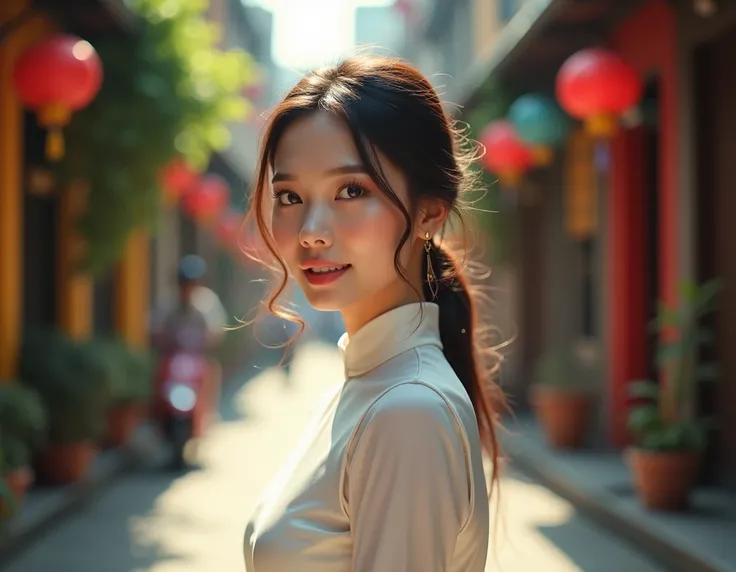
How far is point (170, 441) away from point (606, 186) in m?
5.20

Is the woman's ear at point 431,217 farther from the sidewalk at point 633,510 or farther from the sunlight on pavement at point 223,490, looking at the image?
the sidewalk at point 633,510

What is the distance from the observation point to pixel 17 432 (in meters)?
6.68

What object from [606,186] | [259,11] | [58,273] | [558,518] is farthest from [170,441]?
[259,11]

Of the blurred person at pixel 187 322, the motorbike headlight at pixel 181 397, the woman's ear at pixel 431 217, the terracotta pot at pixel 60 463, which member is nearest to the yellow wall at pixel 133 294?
the blurred person at pixel 187 322

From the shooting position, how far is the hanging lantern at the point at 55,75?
721 centimetres

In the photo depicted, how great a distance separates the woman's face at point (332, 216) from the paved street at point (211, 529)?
300 centimetres

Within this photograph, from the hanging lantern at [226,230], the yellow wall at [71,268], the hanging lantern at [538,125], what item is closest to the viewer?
the yellow wall at [71,268]

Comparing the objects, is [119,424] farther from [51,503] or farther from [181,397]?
[51,503]

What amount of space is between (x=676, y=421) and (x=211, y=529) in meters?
3.45

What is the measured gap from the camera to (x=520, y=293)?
15.0 metres

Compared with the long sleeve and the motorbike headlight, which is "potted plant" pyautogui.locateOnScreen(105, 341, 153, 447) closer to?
the motorbike headlight

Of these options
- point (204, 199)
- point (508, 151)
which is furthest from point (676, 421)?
point (204, 199)

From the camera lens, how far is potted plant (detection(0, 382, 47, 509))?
6465 millimetres

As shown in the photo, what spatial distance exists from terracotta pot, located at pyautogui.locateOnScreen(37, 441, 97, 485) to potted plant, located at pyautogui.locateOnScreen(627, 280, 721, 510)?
4.36 metres
